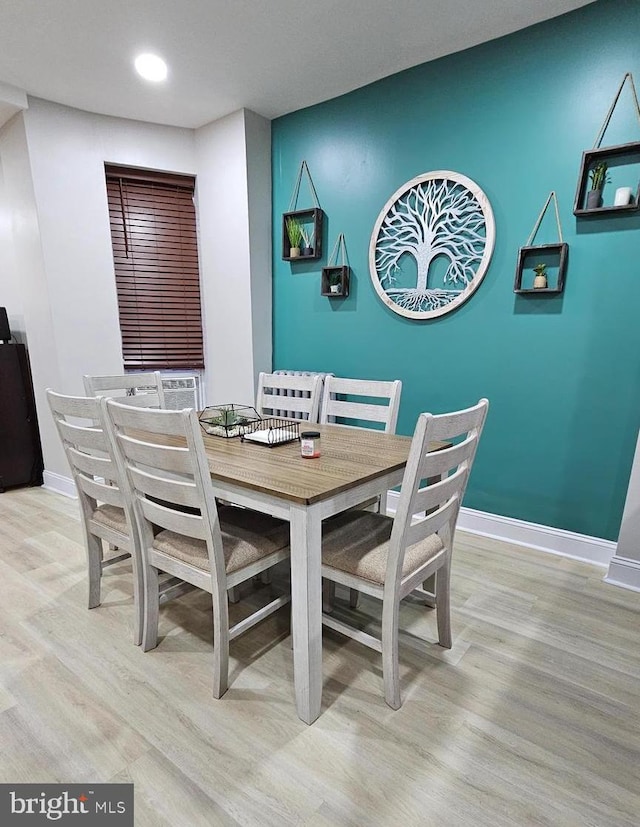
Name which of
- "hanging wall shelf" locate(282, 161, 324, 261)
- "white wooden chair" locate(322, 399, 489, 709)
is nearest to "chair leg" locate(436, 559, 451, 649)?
"white wooden chair" locate(322, 399, 489, 709)

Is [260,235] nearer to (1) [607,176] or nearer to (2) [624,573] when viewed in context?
(1) [607,176]

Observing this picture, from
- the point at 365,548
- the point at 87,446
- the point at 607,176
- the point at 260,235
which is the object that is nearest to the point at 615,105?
the point at 607,176

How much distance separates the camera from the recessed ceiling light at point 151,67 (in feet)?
7.60

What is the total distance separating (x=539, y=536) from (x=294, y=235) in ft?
8.21

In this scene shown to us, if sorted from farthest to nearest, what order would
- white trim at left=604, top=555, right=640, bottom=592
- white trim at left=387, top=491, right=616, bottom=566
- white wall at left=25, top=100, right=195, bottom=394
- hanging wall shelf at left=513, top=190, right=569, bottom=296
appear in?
white wall at left=25, top=100, right=195, bottom=394
white trim at left=387, top=491, right=616, bottom=566
hanging wall shelf at left=513, top=190, right=569, bottom=296
white trim at left=604, top=555, right=640, bottom=592

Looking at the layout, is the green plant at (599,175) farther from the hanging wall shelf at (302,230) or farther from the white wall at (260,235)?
the white wall at (260,235)

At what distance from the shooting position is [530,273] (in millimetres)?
2227

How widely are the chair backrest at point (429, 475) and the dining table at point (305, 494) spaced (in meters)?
0.17

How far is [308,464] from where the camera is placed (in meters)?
1.44

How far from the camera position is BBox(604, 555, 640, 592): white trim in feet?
6.55

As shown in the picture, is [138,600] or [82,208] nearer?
[138,600]

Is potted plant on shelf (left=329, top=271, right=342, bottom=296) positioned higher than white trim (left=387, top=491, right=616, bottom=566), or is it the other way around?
potted plant on shelf (left=329, top=271, right=342, bottom=296)

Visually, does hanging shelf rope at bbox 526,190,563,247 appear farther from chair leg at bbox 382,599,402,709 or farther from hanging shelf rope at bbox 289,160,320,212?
chair leg at bbox 382,599,402,709

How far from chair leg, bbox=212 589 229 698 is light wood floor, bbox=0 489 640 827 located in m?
0.06
